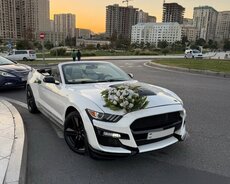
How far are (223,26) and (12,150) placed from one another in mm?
164482

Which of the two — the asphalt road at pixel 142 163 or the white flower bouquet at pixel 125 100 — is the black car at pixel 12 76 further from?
the white flower bouquet at pixel 125 100

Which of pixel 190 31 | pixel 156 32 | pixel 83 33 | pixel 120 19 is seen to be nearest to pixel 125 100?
pixel 120 19

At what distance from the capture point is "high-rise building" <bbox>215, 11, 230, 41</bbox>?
146 meters

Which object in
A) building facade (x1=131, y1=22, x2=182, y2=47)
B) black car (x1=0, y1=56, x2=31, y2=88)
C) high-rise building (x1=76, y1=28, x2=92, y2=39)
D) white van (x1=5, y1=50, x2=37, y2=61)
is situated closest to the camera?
black car (x1=0, y1=56, x2=31, y2=88)

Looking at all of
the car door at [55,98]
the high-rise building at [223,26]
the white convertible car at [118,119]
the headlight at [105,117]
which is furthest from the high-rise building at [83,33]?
the headlight at [105,117]

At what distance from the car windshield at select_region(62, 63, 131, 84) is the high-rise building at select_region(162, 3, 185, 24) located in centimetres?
15372

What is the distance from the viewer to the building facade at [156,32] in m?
129

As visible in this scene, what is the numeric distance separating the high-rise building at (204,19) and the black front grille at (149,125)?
151154 mm

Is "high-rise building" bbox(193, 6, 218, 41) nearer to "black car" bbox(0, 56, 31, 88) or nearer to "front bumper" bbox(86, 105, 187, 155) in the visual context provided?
"black car" bbox(0, 56, 31, 88)

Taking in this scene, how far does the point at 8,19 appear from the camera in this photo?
84250 mm

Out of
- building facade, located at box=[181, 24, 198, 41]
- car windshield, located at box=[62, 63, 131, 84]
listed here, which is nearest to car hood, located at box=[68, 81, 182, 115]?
car windshield, located at box=[62, 63, 131, 84]

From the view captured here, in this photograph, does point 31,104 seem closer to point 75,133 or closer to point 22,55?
point 75,133

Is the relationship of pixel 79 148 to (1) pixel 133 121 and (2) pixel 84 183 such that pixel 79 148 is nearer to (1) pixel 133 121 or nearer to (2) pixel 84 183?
(2) pixel 84 183

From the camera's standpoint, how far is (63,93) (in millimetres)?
4215
